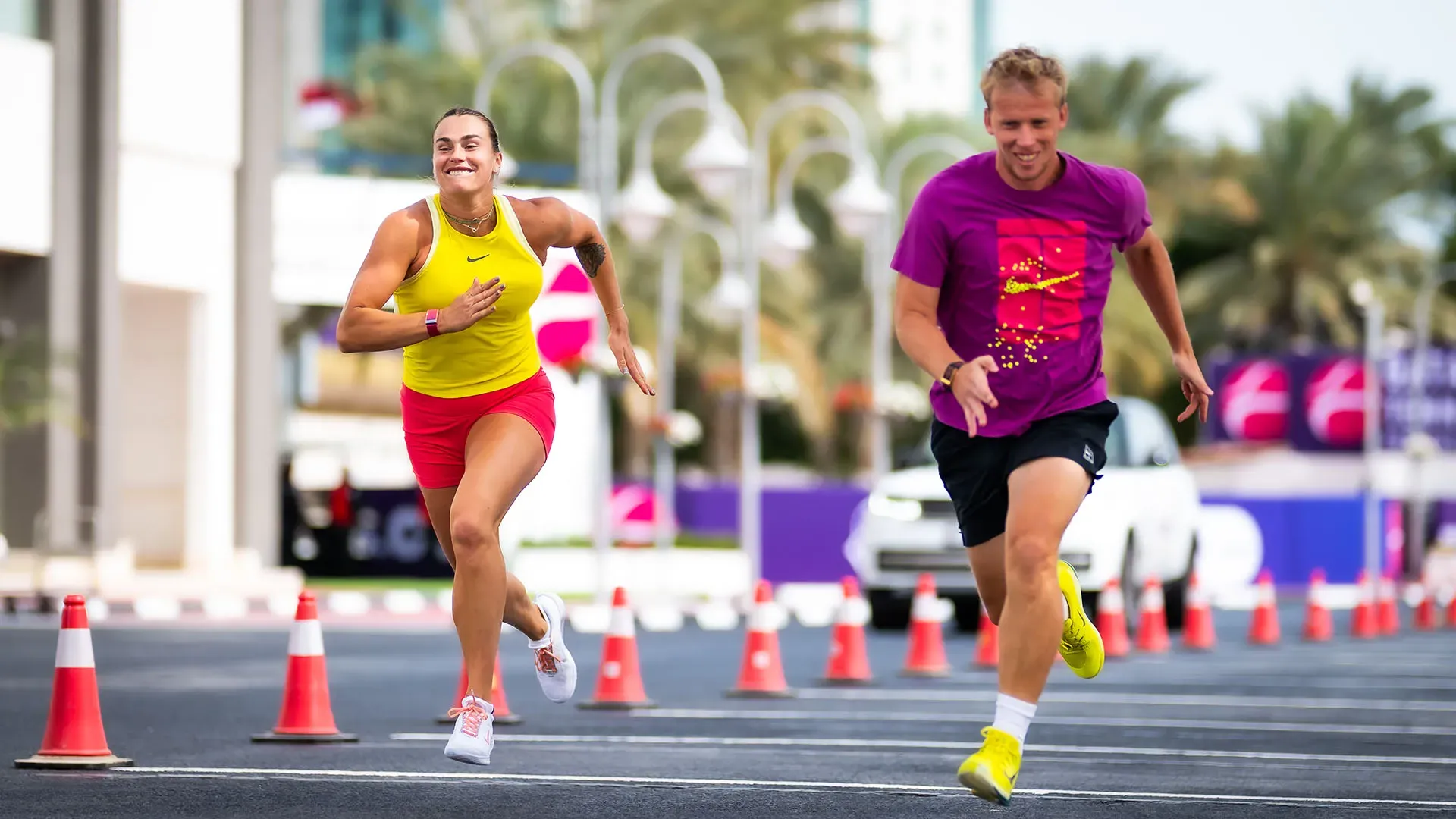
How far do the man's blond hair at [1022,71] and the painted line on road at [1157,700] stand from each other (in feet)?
20.8

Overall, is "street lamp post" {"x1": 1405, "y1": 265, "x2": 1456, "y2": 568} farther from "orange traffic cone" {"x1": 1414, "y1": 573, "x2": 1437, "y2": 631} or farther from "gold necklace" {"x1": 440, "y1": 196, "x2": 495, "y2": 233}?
"gold necklace" {"x1": 440, "y1": 196, "x2": 495, "y2": 233}

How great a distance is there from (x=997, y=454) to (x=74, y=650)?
336 centimetres

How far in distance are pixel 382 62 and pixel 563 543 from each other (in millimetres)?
12907

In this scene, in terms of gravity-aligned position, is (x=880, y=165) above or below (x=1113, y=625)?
above

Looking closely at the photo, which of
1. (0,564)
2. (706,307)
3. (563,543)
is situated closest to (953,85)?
(706,307)

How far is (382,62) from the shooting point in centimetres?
4381

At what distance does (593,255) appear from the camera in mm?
8484

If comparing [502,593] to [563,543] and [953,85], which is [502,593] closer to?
[563,543]

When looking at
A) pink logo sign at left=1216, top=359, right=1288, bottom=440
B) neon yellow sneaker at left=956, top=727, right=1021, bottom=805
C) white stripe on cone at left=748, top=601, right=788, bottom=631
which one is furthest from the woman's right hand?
pink logo sign at left=1216, top=359, right=1288, bottom=440

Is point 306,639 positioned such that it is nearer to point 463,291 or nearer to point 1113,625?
point 463,291

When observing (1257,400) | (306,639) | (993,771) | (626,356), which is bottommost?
(993,771)

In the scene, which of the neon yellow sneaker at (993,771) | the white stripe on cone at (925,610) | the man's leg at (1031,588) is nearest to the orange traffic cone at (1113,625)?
the white stripe on cone at (925,610)

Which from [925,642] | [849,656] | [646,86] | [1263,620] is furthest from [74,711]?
[646,86]

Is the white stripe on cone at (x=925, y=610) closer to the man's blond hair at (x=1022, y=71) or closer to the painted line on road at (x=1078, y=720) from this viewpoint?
the painted line on road at (x=1078, y=720)
